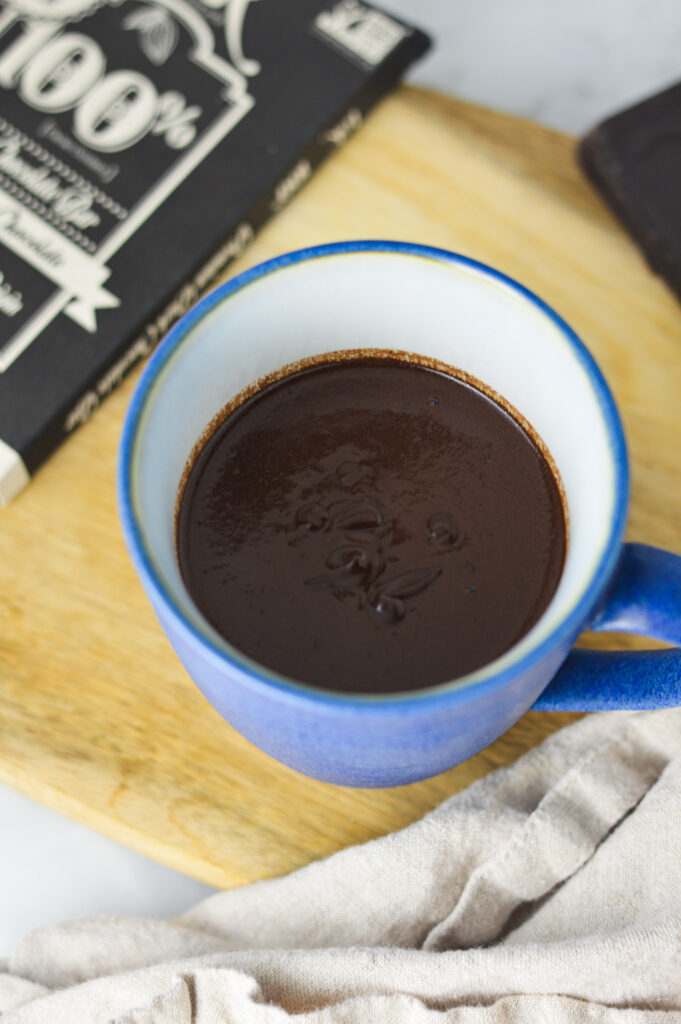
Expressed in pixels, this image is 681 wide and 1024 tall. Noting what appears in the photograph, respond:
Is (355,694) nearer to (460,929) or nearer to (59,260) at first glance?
(460,929)

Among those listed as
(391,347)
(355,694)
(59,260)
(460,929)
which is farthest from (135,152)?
(460,929)

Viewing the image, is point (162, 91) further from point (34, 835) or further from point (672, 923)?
point (672, 923)

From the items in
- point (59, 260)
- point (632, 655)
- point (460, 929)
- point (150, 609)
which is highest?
point (59, 260)

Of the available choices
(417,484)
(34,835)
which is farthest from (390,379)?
(34,835)

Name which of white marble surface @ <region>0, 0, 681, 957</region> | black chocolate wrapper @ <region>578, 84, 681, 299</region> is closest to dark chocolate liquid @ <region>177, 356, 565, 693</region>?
black chocolate wrapper @ <region>578, 84, 681, 299</region>

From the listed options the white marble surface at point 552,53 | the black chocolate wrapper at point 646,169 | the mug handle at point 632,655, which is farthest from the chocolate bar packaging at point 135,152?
the mug handle at point 632,655

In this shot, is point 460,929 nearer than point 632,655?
No

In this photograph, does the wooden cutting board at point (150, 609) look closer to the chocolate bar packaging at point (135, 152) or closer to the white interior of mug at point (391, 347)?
the chocolate bar packaging at point (135, 152)
